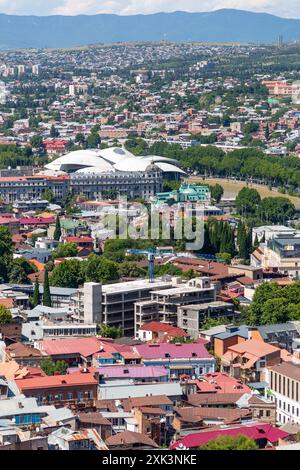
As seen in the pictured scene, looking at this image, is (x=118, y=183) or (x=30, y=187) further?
(x=118, y=183)

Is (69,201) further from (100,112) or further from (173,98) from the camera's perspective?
(173,98)

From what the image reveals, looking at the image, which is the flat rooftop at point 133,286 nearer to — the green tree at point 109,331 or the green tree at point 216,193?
the green tree at point 109,331

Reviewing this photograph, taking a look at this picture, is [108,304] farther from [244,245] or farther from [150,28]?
[150,28]

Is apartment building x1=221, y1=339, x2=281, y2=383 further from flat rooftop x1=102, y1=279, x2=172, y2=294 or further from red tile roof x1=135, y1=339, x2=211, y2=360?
flat rooftop x1=102, y1=279, x2=172, y2=294

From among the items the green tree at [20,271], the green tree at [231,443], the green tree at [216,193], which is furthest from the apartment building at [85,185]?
the green tree at [231,443]

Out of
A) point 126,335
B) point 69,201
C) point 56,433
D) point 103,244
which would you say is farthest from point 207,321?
point 69,201

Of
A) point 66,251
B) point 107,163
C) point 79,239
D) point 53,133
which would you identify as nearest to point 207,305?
point 66,251

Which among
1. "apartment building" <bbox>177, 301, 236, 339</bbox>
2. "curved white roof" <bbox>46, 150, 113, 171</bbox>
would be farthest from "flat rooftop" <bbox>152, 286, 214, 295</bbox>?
"curved white roof" <bbox>46, 150, 113, 171</bbox>
